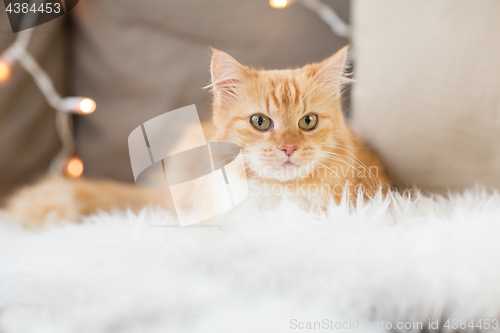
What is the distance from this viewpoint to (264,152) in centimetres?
57

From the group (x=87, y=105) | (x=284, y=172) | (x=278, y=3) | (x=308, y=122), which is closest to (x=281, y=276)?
(x=284, y=172)

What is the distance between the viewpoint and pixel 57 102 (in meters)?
0.91

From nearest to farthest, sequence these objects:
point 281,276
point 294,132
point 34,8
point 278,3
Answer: point 281,276 → point 294,132 → point 278,3 → point 34,8

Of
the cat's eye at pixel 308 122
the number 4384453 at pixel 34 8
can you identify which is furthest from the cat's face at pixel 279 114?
the number 4384453 at pixel 34 8

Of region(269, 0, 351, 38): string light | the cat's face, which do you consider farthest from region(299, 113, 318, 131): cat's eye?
region(269, 0, 351, 38): string light

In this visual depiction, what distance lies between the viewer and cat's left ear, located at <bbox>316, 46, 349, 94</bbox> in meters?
0.61

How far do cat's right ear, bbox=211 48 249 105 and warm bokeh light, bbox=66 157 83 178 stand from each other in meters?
0.56

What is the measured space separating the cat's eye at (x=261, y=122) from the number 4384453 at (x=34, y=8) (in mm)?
728

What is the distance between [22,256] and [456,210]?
81 cm

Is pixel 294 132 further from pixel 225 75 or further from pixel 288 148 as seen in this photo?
pixel 225 75

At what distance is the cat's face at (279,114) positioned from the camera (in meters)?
0.58

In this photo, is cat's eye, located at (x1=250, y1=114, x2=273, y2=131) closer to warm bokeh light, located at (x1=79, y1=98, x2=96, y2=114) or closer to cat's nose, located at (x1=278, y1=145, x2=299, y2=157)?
cat's nose, located at (x1=278, y1=145, x2=299, y2=157)

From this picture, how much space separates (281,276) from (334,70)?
43cm

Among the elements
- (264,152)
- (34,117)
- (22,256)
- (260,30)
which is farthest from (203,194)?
(34,117)
